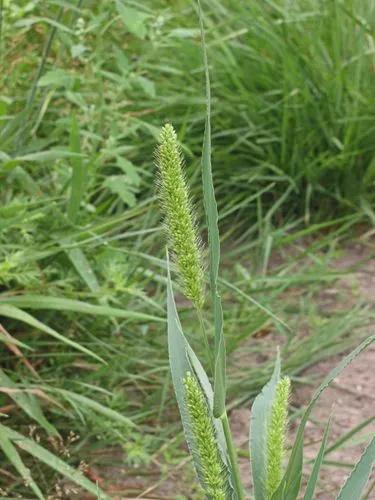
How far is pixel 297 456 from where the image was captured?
1.58 m

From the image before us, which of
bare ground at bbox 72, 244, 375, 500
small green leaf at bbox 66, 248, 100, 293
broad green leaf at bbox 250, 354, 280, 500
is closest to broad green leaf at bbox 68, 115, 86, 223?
small green leaf at bbox 66, 248, 100, 293

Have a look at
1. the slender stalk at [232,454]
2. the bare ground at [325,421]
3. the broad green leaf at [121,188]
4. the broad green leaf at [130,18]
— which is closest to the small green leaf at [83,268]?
the broad green leaf at [121,188]

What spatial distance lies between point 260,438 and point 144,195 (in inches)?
86.7

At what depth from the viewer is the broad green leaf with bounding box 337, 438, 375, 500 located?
1.55 m

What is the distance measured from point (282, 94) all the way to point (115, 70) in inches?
21.9

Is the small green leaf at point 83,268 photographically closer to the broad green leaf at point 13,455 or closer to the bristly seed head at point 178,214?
the broad green leaf at point 13,455

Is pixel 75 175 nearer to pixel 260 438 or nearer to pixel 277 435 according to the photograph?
pixel 260 438

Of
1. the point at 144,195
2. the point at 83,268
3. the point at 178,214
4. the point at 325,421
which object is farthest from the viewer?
the point at 144,195

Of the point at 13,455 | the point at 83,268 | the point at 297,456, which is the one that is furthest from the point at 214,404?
the point at 83,268

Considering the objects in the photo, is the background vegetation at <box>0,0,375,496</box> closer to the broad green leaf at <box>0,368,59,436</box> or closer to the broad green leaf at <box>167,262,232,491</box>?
the broad green leaf at <box>0,368,59,436</box>

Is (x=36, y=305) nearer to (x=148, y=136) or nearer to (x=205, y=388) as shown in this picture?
(x=205, y=388)

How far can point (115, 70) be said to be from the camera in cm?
390

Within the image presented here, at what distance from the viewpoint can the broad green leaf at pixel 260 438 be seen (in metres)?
1.66

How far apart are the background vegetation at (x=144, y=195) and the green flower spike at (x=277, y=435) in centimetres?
78
